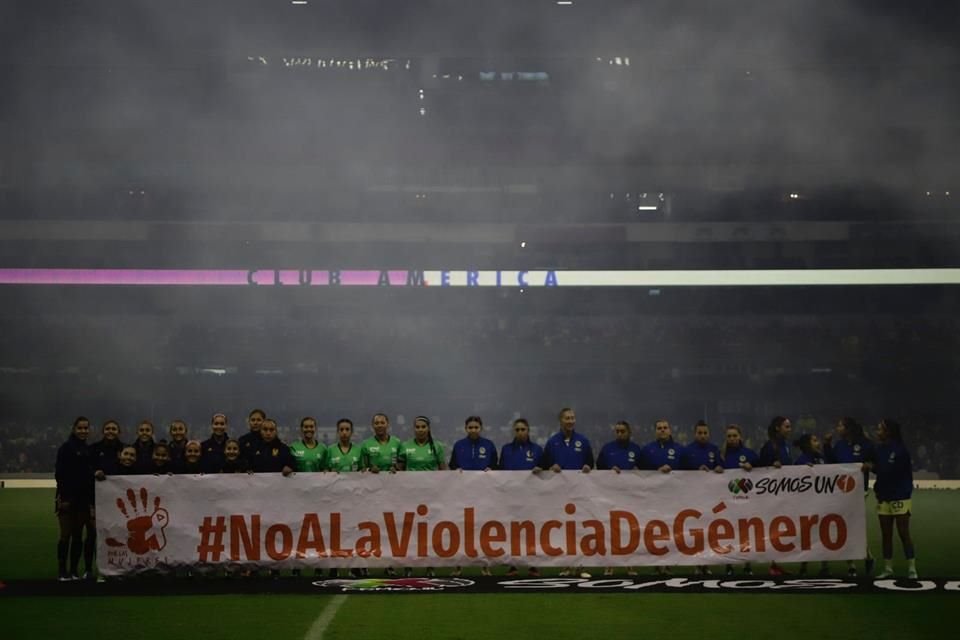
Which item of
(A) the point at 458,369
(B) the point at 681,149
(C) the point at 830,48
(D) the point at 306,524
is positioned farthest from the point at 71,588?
(A) the point at 458,369

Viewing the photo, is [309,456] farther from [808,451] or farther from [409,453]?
[808,451]

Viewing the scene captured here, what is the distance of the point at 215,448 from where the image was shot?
8.48 metres

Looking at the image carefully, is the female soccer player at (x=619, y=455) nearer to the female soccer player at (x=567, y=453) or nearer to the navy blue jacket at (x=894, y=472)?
the female soccer player at (x=567, y=453)

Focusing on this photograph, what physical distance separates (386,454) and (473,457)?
28.1 inches

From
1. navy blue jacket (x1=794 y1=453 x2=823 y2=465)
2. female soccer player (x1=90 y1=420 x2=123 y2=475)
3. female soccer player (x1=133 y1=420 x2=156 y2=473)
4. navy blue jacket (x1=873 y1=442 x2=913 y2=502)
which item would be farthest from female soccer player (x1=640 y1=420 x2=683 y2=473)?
female soccer player (x1=90 y1=420 x2=123 y2=475)

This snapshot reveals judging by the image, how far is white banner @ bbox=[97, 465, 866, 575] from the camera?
8055mm

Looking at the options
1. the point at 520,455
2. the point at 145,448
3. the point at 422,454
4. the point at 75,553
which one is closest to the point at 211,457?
the point at 145,448

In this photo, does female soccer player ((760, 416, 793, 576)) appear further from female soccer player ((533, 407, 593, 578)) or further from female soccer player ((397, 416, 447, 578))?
female soccer player ((397, 416, 447, 578))

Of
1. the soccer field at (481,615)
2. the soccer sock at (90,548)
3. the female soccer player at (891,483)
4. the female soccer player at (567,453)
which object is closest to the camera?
the soccer field at (481,615)

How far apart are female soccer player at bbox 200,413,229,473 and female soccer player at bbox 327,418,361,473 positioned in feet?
2.57

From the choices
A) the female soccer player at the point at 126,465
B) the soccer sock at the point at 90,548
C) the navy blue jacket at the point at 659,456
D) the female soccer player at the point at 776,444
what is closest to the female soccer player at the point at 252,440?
the female soccer player at the point at 126,465

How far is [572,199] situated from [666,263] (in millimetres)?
3181

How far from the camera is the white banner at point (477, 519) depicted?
8.05 metres

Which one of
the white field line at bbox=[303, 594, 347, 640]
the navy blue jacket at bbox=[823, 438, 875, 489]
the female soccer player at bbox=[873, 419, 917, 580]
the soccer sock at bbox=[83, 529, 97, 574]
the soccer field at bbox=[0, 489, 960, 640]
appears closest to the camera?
the white field line at bbox=[303, 594, 347, 640]
